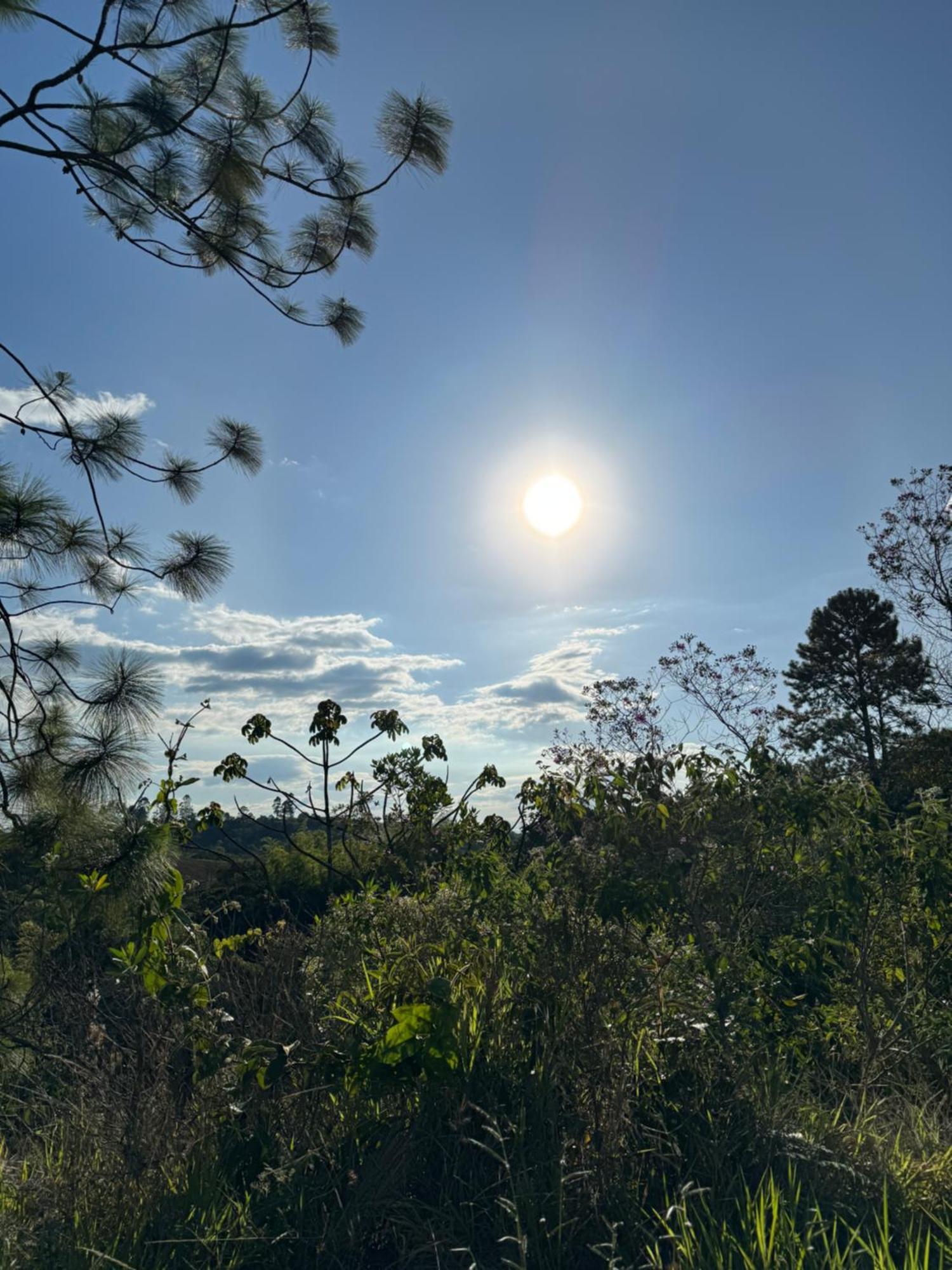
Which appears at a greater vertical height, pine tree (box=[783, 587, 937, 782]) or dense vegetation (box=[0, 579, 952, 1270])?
pine tree (box=[783, 587, 937, 782])

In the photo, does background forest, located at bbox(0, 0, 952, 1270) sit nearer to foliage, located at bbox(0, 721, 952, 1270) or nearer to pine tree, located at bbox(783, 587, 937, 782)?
foliage, located at bbox(0, 721, 952, 1270)

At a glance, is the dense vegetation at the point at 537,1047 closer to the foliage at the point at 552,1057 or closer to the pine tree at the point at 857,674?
the foliage at the point at 552,1057

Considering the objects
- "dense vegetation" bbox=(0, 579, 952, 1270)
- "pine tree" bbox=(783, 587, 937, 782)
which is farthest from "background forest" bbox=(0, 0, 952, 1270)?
"pine tree" bbox=(783, 587, 937, 782)

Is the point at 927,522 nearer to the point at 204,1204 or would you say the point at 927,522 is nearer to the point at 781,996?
the point at 781,996

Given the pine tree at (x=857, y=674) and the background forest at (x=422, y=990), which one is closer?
the background forest at (x=422, y=990)

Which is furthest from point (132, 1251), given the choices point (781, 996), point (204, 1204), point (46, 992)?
point (781, 996)

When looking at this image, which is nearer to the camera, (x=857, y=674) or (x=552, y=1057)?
(x=552, y=1057)

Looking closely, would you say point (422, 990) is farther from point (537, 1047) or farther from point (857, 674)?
point (857, 674)

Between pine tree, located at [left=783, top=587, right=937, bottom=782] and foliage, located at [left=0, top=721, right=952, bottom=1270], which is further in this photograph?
pine tree, located at [left=783, top=587, right=937, bottom=782]

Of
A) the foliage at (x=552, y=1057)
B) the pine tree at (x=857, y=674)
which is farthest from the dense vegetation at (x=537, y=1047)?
the pine tree at (x=857, y=674)

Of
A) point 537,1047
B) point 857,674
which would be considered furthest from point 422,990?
point 857,674

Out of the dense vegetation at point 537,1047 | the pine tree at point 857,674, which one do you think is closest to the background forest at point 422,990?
the dense vegetation at point 537,1047

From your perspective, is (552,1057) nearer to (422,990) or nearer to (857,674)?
(422,990)

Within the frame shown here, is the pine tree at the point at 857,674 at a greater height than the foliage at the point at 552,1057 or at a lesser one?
greater
